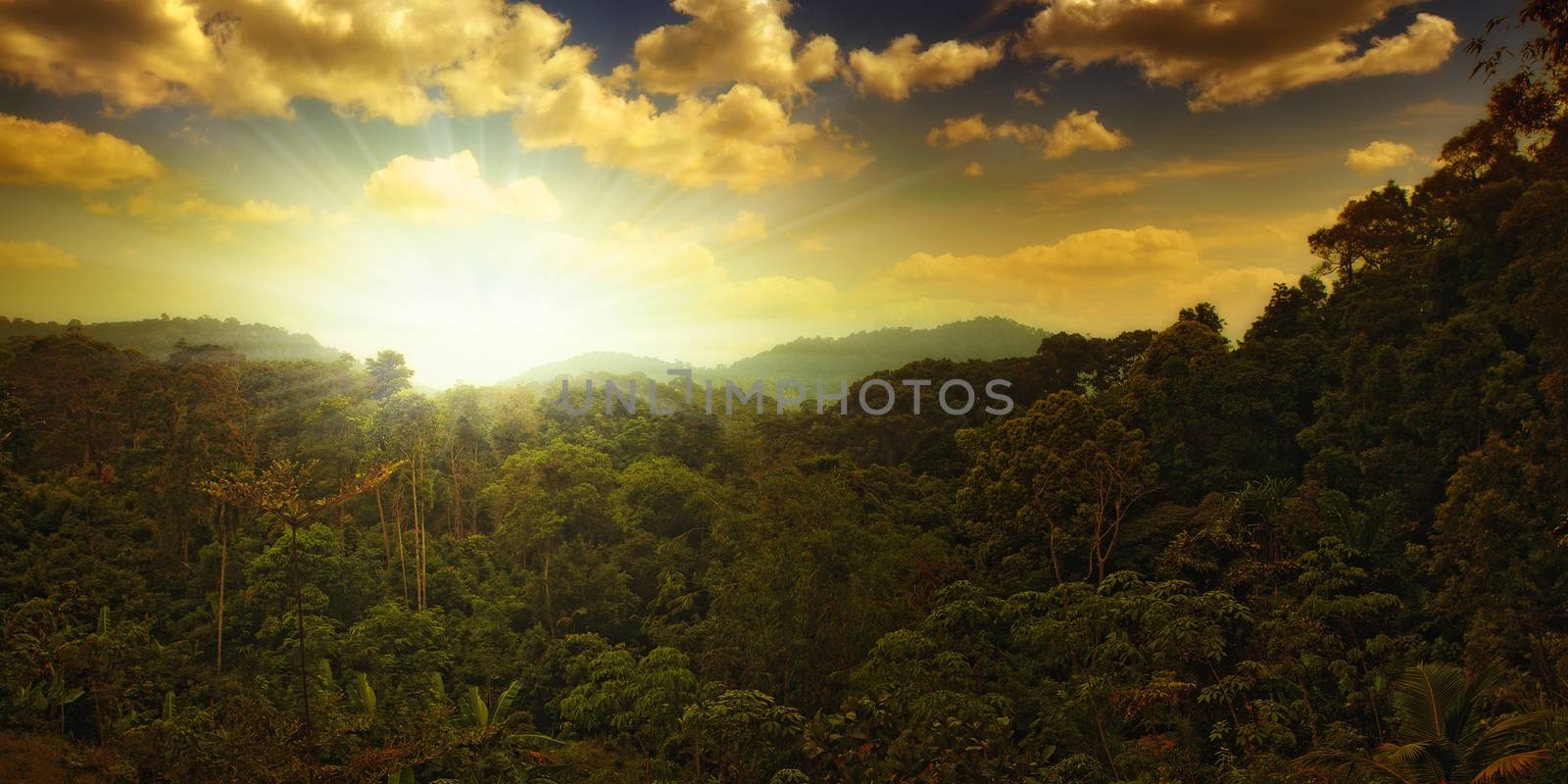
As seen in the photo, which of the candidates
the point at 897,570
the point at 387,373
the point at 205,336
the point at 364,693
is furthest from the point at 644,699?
the point at 205,336

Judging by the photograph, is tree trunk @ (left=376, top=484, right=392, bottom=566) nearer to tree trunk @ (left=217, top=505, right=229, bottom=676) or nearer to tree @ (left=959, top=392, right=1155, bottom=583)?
tree trunk @ (left=217, top=505, right=229, bottom=676)

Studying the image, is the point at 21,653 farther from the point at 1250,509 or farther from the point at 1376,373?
the point at 1376,373

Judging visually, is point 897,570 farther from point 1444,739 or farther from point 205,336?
point 205,336

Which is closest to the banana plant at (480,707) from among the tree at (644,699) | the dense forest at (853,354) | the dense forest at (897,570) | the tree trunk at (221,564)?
the dense forest at (897,570)

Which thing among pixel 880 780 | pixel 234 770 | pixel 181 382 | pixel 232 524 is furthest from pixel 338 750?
pixel 181 382

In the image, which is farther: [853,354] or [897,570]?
Result: [853,354]

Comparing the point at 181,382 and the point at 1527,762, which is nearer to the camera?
the point at 1527,762
